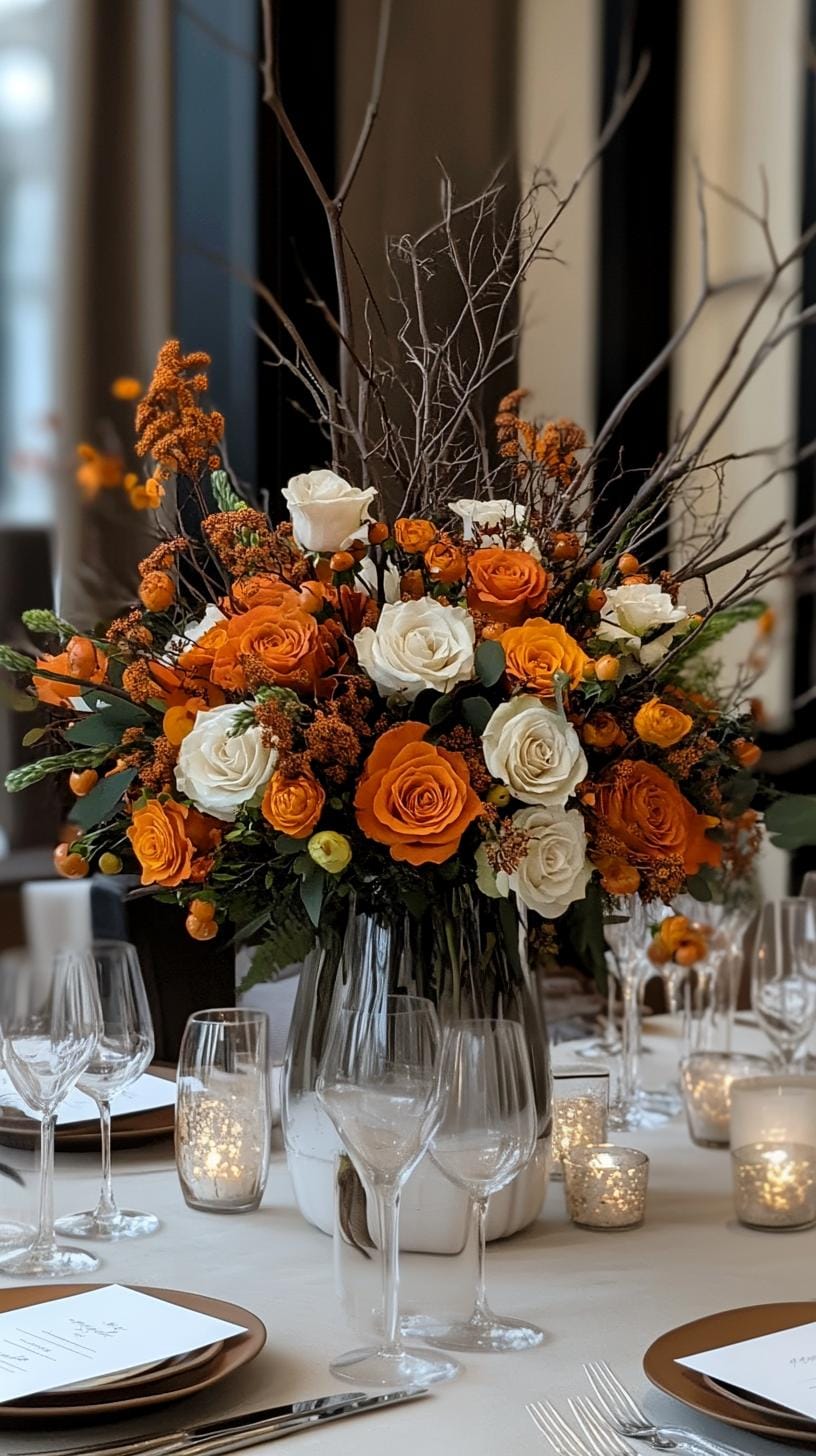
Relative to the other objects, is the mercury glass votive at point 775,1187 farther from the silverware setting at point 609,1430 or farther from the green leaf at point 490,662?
the green leaf at point 490,662

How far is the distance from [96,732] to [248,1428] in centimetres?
48

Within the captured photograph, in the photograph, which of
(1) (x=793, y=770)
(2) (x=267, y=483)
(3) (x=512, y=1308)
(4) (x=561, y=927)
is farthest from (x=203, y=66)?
(3) (x=512, y=1308)

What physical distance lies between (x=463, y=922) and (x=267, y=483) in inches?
73.3

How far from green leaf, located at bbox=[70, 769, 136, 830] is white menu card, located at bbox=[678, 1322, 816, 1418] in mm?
518

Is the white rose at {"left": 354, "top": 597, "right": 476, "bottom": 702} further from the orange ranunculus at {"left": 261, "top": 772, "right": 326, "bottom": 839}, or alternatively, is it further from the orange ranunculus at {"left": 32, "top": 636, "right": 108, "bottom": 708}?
the orange ranunculus at {"left": 32, "top": 636, "right": 108, "bottom": 708}

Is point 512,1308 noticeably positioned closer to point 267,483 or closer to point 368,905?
point 368,905

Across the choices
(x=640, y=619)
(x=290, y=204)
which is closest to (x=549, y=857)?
(x=640, y=619)

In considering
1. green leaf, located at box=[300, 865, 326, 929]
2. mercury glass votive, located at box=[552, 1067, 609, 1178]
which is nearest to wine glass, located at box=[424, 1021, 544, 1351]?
green leaf, located at box=[300, 865, 326, 929]

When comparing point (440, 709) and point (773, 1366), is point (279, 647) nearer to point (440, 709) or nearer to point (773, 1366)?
point (440, 709)

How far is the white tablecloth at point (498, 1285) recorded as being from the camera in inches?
36.3

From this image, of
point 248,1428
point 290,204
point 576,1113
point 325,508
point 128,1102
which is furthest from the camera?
point 290,204

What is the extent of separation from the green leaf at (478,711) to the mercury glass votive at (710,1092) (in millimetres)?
538

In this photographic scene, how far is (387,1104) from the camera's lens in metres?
0.96

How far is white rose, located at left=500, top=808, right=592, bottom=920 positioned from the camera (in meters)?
Result: 1.10
